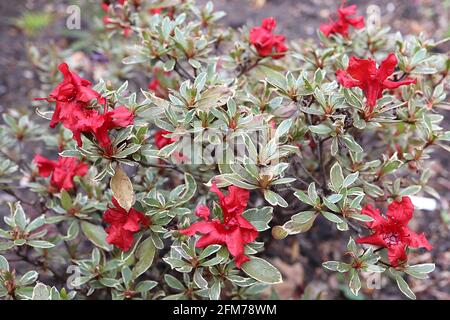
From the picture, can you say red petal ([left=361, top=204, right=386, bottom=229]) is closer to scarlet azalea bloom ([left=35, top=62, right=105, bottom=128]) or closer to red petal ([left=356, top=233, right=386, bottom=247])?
red petal ([left=356, top=233, right=386, bottom=247])

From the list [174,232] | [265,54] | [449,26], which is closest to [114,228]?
[174,232]

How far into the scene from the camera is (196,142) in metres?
1.50

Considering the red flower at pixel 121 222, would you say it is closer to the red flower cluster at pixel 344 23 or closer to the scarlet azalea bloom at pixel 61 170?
the scarlet azalea bloom at pixel 61 170

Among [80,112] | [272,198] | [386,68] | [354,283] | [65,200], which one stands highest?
[386,68]

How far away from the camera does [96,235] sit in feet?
5.52

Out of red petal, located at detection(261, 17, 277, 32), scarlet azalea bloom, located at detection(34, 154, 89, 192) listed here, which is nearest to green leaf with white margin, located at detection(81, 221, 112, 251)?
scarlet azalea bloom, located at detection(34, 154, 89, 192)

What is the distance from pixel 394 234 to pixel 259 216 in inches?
14.7

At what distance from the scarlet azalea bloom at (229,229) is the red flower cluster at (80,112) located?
0.30 meters

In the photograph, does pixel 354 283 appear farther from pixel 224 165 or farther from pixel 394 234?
pixel 224 165

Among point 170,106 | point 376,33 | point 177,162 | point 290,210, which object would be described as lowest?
point 290,210

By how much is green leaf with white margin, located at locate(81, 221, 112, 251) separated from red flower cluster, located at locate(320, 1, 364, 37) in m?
1.07

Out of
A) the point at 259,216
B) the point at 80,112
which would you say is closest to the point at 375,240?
the point at 259,216

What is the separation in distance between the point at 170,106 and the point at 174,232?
34 centimetres

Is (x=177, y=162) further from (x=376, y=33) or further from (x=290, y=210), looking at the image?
(x=376, y=33)
